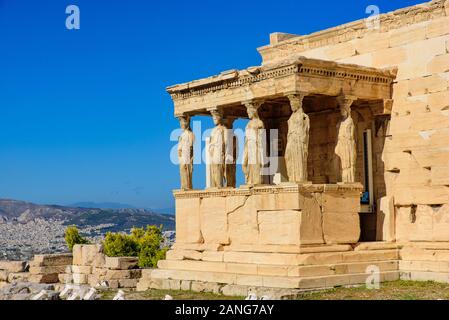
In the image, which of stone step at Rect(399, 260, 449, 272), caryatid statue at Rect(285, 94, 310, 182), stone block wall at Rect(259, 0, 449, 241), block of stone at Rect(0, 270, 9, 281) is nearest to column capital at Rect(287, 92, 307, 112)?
caryatid statue at Rect(285, 94, 310, 182)

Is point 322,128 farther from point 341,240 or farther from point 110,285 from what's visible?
point 110,285

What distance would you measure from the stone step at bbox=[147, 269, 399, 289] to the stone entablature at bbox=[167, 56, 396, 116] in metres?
3.33

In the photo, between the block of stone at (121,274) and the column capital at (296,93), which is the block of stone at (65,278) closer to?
the block of stone at (121,274)

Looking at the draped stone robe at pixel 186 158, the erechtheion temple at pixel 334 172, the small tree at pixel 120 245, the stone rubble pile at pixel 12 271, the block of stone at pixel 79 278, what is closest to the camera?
the erechtheion temple at pixel 334 172

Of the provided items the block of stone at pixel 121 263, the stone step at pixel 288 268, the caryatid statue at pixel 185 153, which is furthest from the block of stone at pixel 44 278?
the stone step at pixel 288 268

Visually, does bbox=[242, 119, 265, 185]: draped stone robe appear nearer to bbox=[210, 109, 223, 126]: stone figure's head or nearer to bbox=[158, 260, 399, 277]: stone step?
bbox=[210, 109, 223, 126]: stone figure's head

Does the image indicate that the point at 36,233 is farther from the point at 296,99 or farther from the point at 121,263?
the point at 296,99

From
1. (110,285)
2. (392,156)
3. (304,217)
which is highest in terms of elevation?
(392,156)

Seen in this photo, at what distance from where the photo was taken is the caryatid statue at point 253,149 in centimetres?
1675

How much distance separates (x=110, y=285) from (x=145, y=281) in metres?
1.51

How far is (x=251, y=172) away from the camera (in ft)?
55.2
